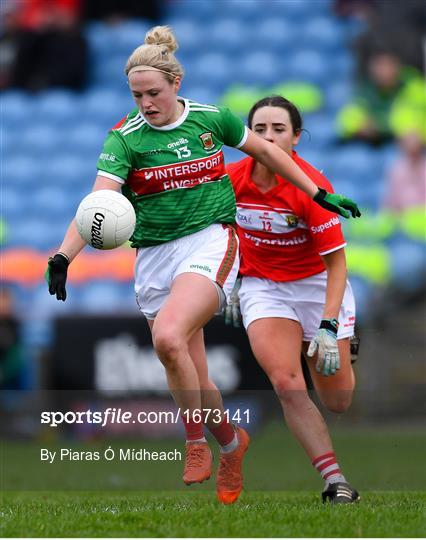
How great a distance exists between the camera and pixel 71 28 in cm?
1739

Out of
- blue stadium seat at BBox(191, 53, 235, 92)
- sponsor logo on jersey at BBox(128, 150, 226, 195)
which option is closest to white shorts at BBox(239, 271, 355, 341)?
sponsor logo on jersey at BBox(128, 150, 226, 195)

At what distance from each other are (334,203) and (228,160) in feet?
31.0

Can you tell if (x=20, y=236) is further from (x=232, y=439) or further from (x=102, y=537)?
(x=102, y=537)

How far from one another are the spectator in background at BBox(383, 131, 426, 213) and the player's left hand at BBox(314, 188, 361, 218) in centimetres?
874

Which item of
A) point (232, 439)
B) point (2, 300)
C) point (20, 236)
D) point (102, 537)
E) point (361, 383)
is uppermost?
point (20, 236)

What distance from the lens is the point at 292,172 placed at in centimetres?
632

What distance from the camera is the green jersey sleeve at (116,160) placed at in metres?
6.11

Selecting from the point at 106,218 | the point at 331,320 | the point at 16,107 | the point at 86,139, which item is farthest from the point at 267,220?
the point at 16,107

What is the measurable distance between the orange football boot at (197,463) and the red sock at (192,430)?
32mm

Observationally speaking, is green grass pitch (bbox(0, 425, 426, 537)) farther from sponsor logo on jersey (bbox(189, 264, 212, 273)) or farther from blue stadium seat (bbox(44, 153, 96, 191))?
blue stadium seat (bbox(44, 153, 96, 191))

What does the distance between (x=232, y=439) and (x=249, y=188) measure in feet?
4.51

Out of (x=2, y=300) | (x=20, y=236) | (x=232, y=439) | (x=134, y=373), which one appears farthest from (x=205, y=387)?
(x=20, y=236)

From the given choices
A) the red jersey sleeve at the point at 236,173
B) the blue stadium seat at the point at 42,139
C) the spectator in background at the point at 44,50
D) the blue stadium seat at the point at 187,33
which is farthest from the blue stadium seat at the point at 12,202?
the red jersey sleeve at the point at 236,173

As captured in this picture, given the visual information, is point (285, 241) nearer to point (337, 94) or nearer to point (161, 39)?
point (161, 39)
